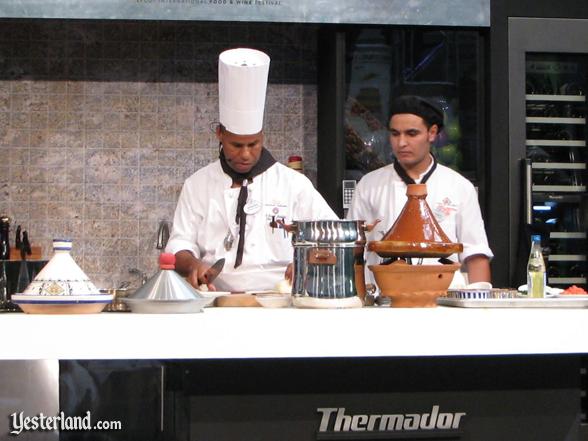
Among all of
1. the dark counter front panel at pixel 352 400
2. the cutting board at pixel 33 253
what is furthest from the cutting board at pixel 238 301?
the cutting board at pixel 33 253

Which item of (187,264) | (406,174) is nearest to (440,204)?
(406,174)

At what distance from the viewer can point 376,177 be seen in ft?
12.7

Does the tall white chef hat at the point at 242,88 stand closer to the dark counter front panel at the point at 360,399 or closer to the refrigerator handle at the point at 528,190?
the refrigerator handle at the point at 528,190

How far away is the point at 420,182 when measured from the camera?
3748mm

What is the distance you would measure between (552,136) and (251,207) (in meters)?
1.47

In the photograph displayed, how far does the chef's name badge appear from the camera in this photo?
3.52m

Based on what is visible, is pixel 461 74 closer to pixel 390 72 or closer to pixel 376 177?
pixel 390 72

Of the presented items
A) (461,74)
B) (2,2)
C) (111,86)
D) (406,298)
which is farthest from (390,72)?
(406,298)

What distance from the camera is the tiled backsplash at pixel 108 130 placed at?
4.38 m

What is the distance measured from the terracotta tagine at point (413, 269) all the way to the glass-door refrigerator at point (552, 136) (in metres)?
2.31

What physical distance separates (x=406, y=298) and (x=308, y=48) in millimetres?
2991

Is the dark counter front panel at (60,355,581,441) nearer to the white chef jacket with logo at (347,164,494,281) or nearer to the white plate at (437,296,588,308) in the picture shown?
the white plate at (437,296,588,308)

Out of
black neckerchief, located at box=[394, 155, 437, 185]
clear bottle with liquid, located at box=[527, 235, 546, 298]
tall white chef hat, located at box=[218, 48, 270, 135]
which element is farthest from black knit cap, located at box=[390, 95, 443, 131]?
clear bottle with liquid, located at box=[527, 235, 546, 298]

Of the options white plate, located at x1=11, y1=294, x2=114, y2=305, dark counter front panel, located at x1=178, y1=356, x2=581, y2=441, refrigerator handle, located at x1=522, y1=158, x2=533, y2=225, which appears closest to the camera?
dark counter front panel, located at x1=178, y1=356, x2=581, y2=441
